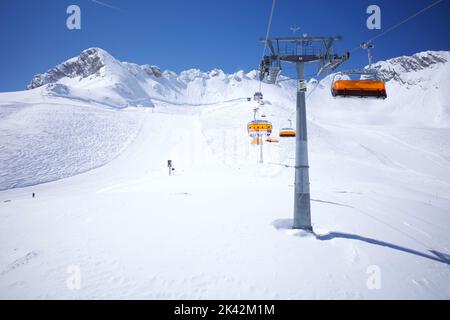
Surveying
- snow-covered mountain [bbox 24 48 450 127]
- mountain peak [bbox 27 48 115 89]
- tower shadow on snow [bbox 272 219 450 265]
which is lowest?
tower shadow on snow [bbox 272 219 450 265]

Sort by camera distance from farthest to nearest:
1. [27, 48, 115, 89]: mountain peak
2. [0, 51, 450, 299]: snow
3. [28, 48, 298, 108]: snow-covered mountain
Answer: [27, 48, 115, 89]: mountain peak
[28, 48, 298, 108]: snow-covered mountain
[0, 51, 450, 299]: snow

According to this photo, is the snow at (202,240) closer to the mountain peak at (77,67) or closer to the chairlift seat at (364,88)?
the chairlift seat at (364,88)

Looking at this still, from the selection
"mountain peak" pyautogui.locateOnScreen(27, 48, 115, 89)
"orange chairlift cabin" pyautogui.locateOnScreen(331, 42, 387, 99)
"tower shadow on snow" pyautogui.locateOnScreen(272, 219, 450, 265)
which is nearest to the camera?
"tower shadow on snow" pyautogui.locateOnScreen(272, 219, 450, 265)

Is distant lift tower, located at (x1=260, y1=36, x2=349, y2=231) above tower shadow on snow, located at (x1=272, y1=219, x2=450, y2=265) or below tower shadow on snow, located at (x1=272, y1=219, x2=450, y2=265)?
above

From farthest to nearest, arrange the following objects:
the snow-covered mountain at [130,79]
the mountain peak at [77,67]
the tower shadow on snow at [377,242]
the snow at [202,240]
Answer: the mountain peak at [77,67] → the snow-covered mountain at [130,79] → the tower shadow on snow at [377,242] → the snow at [202,240]

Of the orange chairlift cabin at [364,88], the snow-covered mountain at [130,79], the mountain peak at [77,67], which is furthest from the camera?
the mountain peak at [77,67]

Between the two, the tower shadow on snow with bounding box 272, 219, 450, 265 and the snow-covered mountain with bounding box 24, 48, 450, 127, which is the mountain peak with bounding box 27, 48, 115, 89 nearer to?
the snow-covered mountain with bounding box 24, 48, 450, 127

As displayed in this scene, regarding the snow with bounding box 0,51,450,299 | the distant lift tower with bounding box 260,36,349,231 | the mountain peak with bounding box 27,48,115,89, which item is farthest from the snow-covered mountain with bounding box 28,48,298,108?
the distant lift tower with bounding box 260,36,349,231

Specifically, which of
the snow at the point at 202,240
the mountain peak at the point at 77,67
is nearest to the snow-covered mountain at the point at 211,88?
the mountain peak at the point at 77,67

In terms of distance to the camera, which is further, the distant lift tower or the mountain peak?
the mountain peak

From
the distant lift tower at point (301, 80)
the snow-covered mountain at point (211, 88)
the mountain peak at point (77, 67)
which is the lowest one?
the distant lift tower at point (301, 80)

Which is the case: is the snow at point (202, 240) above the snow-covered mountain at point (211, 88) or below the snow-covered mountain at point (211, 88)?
below

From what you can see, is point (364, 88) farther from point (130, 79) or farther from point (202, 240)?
point (130, 79)

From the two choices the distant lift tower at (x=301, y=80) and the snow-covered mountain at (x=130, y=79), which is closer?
the distant lift tower at (x=301, y=80)
